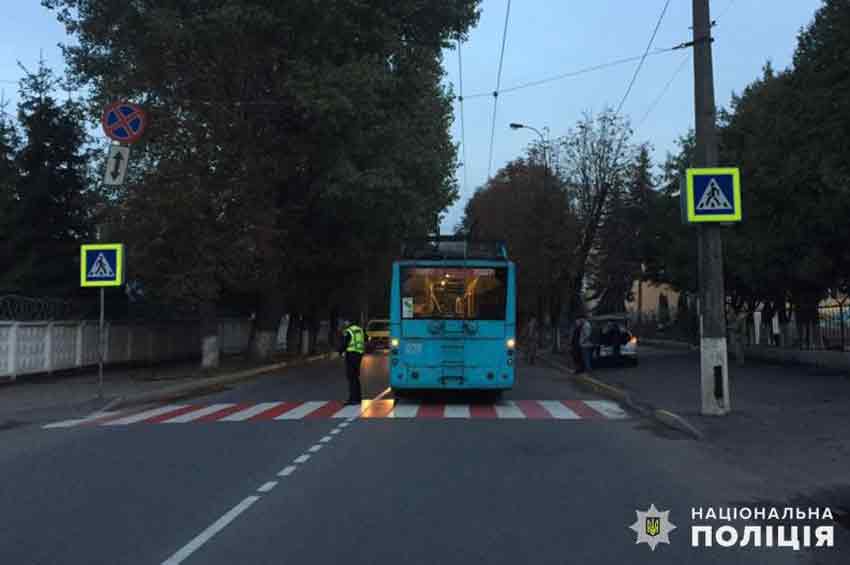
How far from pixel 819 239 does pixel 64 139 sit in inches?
992

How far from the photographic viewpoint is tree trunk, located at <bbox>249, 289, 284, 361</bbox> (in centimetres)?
3444

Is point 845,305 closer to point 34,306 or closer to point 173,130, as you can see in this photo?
point 173,130

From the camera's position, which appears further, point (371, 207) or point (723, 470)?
point (371, 207)

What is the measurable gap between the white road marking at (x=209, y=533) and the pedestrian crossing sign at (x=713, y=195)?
9270mm

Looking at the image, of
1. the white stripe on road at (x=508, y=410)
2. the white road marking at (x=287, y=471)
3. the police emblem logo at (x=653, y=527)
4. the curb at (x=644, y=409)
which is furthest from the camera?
the white stripe on road at (x=508, y=410)

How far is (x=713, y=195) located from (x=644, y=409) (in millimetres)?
4428

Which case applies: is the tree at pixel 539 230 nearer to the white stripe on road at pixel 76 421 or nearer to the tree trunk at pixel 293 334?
the tree trunk at pixel 293 334

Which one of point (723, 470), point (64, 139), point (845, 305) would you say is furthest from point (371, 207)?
point (723, 470)

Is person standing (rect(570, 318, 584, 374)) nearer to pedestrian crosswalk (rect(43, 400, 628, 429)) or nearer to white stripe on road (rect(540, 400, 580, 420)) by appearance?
pedestrian crosswalk (rect(43, 400, 628, 429))

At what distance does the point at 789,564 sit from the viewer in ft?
21.8

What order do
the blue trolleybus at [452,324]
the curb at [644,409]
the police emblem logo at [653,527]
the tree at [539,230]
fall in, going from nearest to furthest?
1. the police emblem logo at [653,527]
2. the curb at [644,409]
3. the blue trolleybus at [452,324]
4. the tree at [539,230]

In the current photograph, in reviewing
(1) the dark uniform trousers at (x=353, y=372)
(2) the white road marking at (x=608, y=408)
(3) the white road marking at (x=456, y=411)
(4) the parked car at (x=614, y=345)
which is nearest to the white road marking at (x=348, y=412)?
(1) the dark uniform trousers at (x=353, y=372)

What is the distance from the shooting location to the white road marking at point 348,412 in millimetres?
16422

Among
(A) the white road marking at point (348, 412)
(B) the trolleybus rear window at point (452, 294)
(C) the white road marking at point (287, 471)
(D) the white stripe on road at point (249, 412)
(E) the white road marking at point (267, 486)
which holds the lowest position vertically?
(D) the white stripe on road at point (249, 412)
